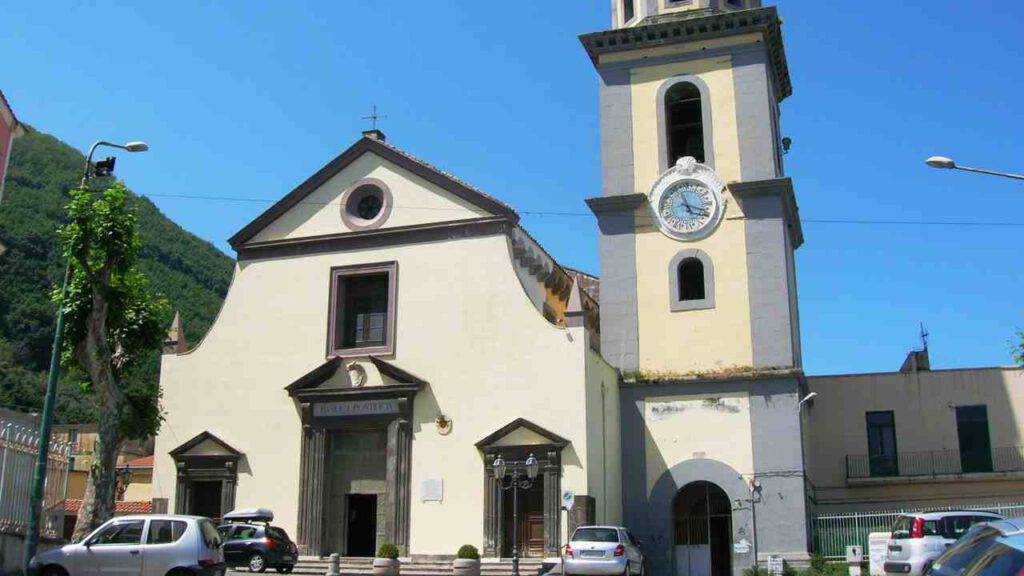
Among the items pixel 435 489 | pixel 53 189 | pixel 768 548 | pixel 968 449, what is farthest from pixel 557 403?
pixel 53 189

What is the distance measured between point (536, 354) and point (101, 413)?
11032 mm

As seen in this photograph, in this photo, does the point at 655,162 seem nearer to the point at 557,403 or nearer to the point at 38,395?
the point at 557,403

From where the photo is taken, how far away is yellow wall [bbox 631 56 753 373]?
28.8m

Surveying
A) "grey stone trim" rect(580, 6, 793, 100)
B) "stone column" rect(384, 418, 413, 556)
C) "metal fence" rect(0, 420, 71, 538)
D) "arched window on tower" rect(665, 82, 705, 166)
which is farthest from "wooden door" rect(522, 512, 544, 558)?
"grey stone trim" rect(580, 6, 793, 100)

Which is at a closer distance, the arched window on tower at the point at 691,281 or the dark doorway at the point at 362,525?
the dark doorway at the point at 362,525

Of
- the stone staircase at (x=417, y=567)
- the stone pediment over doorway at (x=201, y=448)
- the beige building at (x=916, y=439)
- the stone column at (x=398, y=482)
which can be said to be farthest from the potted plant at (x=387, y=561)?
the beige building at (x=916, y=439)

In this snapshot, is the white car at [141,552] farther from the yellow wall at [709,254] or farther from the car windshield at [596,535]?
the yellow wall at [709,254]

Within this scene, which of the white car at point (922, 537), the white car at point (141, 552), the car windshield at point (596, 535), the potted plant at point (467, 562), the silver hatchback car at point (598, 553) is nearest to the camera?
the white car at point (141, 552)

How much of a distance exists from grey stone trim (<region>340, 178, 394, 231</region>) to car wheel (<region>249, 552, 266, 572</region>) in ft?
32.5

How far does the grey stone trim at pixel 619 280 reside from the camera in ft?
97.2

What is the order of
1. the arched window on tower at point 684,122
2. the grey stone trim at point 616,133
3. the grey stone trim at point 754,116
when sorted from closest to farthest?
the grey stone trim at point 754,116 < the grey stone trim at point 616,133 < the arched window on tower at point 684,122

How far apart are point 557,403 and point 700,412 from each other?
4.29 metres

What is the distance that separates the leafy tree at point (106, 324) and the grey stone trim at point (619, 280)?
1276 cm

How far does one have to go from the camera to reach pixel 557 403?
88.0 feet
